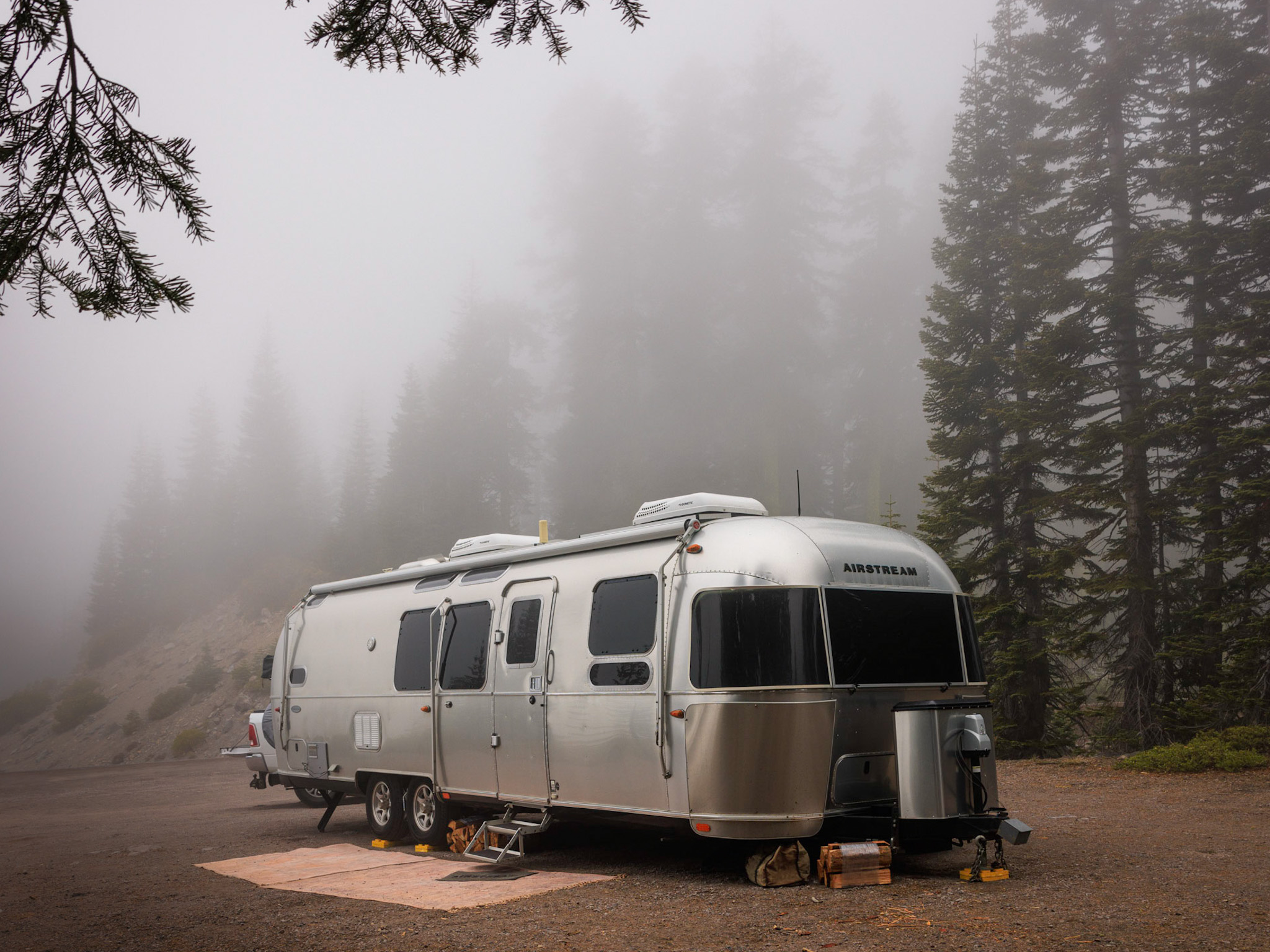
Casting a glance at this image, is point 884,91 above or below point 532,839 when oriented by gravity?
above

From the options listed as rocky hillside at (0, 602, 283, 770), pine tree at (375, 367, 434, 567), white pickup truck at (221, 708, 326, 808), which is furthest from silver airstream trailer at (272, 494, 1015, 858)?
pine tree at (375, 367, 434, 567)

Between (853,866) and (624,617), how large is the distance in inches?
108

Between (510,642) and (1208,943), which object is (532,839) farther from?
(1208,943)

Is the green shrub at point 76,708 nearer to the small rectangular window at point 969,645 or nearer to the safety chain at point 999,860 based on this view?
the small rectangular window at point 969,645

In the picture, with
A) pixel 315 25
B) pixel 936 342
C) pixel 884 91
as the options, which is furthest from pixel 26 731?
pixel 884 91

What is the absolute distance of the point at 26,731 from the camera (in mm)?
50594

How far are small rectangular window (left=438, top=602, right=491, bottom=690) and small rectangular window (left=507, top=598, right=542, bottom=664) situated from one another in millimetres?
435

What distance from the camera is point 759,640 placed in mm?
8023

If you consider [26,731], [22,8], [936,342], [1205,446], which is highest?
Result: [936,342]

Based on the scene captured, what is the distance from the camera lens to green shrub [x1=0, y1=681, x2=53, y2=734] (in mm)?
52250

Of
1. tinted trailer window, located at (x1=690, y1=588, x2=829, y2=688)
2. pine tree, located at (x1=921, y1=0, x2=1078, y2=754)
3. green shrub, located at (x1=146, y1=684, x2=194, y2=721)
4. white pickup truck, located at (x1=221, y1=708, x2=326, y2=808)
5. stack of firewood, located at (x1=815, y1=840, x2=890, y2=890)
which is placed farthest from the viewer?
green shrub, located at (x1=146, y1=684, x2=194, y2=721)

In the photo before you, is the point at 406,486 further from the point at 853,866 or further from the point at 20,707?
the point at 853,866

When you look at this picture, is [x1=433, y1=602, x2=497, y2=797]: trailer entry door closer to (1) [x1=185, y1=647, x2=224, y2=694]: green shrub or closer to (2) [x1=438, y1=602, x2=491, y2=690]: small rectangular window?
(2) [x1=438, y1=602, x2=491, y2=690]: small rectangular window

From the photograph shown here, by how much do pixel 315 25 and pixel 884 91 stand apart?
2463 inches
